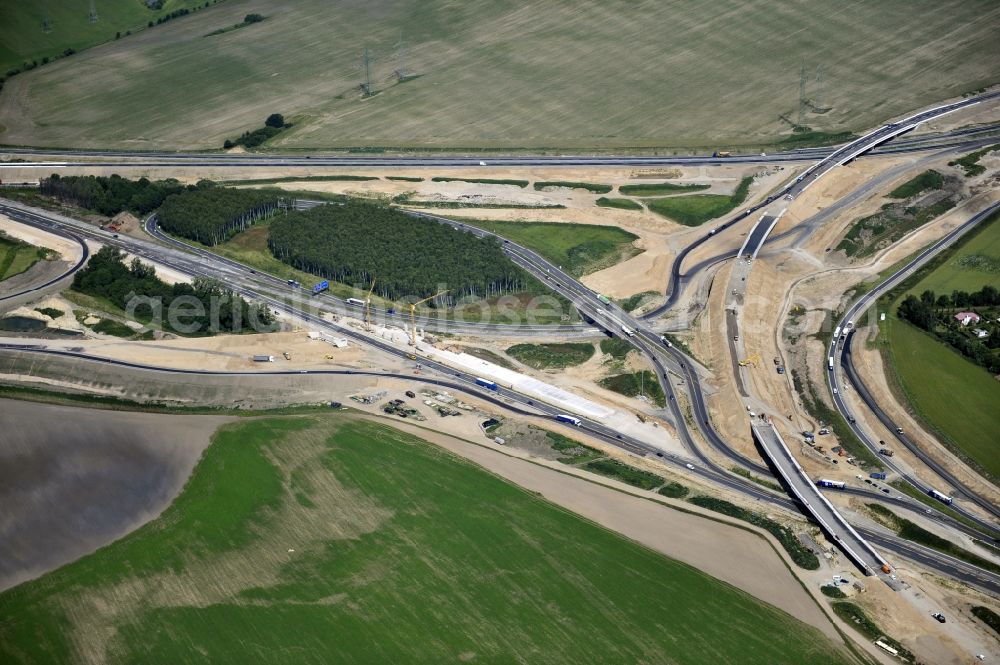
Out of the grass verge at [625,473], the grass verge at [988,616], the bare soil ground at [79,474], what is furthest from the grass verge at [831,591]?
the bare soil ground at [79,474]

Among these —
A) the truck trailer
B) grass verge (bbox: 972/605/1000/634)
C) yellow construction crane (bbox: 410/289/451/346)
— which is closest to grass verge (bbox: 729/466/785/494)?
the truck trailer

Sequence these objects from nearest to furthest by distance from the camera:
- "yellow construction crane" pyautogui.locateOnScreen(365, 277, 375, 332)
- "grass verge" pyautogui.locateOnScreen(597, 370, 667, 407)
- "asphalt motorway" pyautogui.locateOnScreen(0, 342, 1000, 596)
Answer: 1. "asphalt motorway" pyautogui.locateOnScreen(0, 342, 1000, 596)
2. "grass verge" pyautogui.locateOnScreen(597, 370, 667, 407)
3. "yellow construction crane" pyautogui.locateOnScreen(365, 277, 375, 332)

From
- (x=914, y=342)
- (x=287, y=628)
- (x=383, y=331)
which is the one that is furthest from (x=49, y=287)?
(x=914, y=342)

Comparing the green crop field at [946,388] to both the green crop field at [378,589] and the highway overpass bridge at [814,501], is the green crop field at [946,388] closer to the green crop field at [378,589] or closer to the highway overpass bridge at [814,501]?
the highway overpass bridge at [814,501]

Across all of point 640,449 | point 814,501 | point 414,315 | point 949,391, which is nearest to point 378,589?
point 640,449

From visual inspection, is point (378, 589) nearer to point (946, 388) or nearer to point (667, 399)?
point (667, 399)

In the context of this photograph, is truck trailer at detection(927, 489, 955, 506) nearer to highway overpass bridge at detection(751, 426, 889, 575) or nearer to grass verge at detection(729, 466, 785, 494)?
highway overpass bridge at detection(751, 426, 889, 575)

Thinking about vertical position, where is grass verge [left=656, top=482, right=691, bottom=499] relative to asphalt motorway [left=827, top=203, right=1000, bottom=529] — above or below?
below
